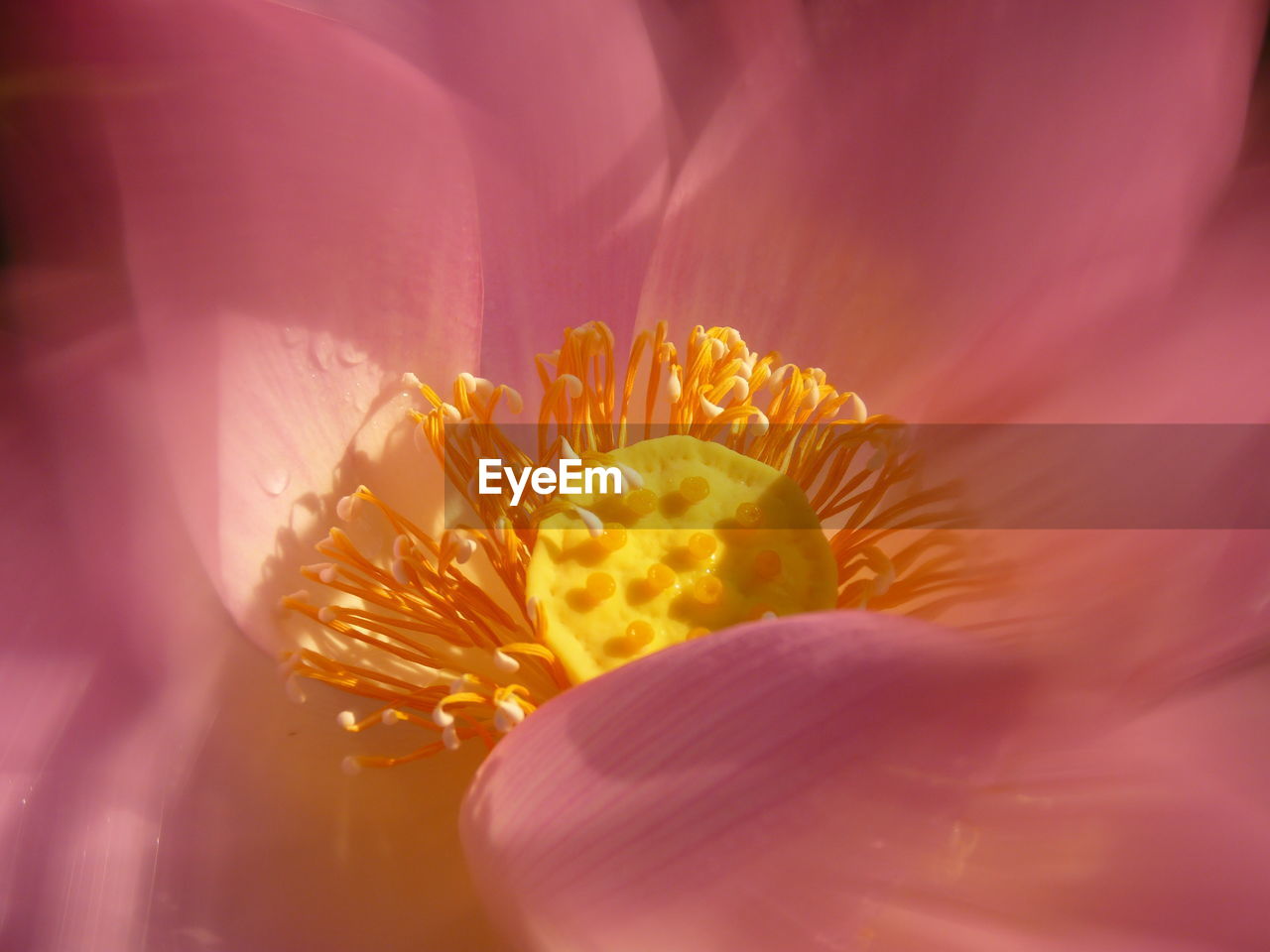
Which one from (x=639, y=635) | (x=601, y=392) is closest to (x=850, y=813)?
(x=639, y=635)

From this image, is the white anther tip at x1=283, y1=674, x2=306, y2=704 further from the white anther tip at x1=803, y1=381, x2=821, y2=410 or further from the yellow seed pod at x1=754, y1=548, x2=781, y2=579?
the white anther tip at x1=803, y1=381, x2=821, y2=410

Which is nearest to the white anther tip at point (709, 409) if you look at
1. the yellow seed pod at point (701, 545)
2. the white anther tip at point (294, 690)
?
the yellow seed pod at point (701, 545)

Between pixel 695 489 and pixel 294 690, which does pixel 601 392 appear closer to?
pixel 695 489

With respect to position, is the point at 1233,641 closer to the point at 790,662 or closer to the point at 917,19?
the point at 790,662

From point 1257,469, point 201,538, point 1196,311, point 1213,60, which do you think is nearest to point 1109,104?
point 1213,60

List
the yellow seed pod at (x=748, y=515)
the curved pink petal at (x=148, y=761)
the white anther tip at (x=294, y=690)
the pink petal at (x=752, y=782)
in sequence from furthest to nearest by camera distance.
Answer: the yellow seed pod at (x=748, y=515), the white anther tip at (x=294, y=690), the curved pink petal at (x=148, y=761), the pink petal at (x=752, y=782)

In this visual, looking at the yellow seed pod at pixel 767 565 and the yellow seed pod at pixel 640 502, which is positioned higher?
the yellow seed pod at pixel 640 502

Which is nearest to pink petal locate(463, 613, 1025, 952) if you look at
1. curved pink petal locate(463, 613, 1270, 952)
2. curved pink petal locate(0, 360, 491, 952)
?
curved pink petal locate(463, 613, 1270, 952)

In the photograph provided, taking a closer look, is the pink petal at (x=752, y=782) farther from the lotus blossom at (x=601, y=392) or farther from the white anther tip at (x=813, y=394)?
the white anther tip at (x=813, y=394)

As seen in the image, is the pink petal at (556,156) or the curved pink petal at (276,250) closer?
the curved pink petal at (276,250)
